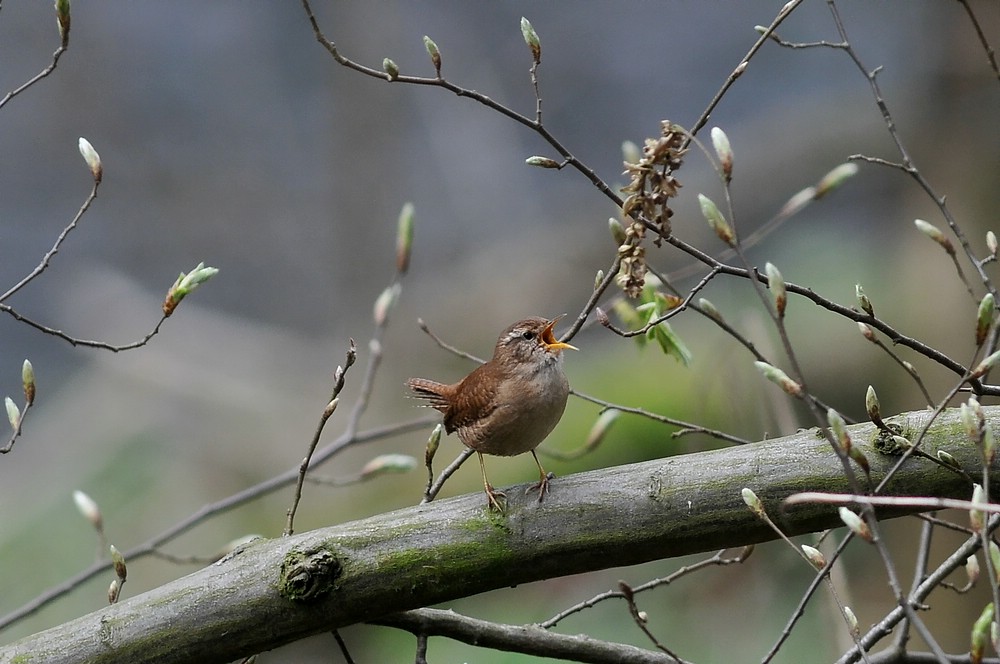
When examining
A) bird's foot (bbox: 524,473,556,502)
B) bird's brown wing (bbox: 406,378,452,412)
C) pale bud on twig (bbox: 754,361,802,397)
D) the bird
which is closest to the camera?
pale bud on twig (bbox: 754,361,802,397)

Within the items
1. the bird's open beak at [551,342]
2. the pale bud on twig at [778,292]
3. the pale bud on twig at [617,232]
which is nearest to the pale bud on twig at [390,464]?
the bird's open beak at [551,342]

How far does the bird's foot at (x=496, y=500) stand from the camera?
1818 mm

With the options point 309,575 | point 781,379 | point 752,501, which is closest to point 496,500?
point 309,575

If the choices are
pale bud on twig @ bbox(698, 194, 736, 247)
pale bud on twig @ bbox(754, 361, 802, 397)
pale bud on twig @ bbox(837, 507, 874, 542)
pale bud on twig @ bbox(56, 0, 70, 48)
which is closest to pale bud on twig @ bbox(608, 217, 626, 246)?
pale bud on twig @ bbox(698, 194, 736, 247)

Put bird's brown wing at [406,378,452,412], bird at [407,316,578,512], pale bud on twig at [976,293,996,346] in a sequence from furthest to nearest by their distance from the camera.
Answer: bird's brown wing at [406,378,452,412] < bird at [407,316,578,512] < pale bud on twig at [976,293,996,346]

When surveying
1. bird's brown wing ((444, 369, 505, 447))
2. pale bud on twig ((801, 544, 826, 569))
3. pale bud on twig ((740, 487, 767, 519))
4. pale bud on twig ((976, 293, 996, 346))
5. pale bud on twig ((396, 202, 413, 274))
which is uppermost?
pale bud on twig ((396, 202, 413, 274))

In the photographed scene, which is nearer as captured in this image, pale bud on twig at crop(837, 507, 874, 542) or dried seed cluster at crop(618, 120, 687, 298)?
pale bud on twig at crop(837, 507, 874, 542)

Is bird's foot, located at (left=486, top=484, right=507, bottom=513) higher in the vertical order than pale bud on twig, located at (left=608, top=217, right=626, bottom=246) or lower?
lower

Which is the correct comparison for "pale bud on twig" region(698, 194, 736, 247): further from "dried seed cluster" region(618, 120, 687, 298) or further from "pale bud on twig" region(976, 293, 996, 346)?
"pale bud on twig" region(976, 293, 996, 346)

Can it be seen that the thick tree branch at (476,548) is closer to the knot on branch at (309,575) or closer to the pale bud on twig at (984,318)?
the knot on branch at (309,575)

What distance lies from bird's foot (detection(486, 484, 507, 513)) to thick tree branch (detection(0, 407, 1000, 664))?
0.02 m

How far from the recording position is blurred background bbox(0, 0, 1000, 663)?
5129mm

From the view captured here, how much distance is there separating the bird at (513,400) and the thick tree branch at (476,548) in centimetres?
36

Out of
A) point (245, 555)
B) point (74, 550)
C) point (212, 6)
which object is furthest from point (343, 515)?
point (212, 6)
